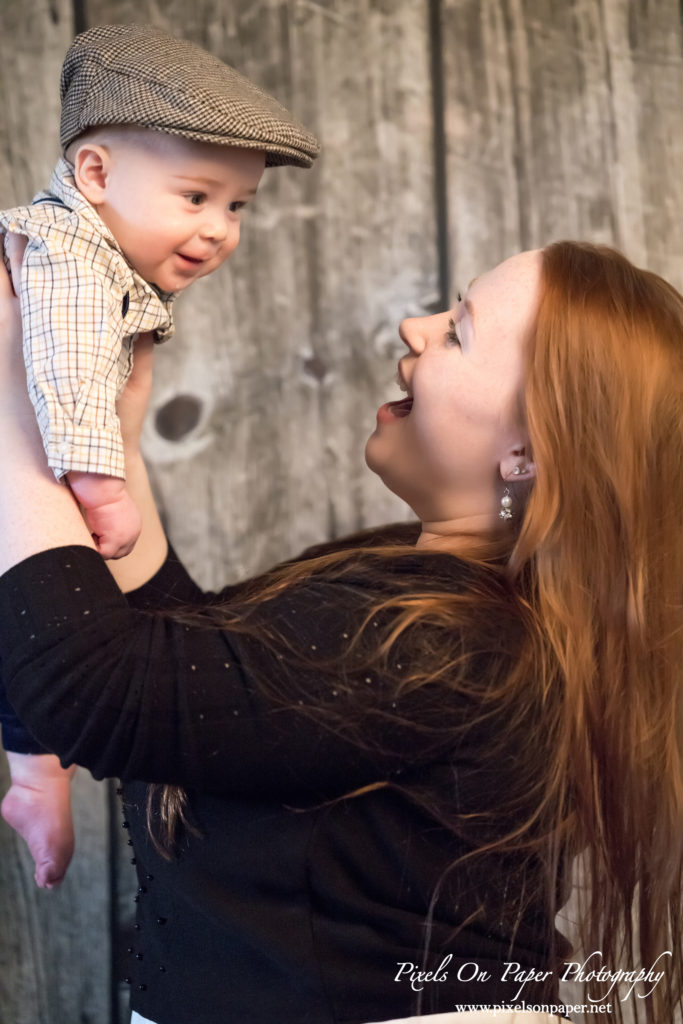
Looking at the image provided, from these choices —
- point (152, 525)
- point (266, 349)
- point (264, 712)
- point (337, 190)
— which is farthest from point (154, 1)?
point (264, 712)

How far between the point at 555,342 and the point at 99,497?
457 millimetres

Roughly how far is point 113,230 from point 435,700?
1.83 ft

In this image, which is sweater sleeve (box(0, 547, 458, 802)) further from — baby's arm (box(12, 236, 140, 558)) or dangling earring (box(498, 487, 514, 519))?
dangling earring (box(498, 487, 514, 519))

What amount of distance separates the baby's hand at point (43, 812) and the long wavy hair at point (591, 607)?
0.22 metres

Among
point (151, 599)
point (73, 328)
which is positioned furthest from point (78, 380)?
point (151, 599)

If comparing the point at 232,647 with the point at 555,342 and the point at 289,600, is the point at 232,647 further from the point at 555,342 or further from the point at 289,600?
the point at 555,342

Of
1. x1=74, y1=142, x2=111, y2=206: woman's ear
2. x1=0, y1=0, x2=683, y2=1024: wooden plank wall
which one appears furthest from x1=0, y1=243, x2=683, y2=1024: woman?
x1=0, y1=0, x2=683, y2=1024: wooden plank wall

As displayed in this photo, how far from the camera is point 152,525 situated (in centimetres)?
120

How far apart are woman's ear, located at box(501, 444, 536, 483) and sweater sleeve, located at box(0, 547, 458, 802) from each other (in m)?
0.29

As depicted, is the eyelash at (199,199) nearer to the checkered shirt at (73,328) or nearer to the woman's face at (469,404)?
the checkered shirt at (73,328)

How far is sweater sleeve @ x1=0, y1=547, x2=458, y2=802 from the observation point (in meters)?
0.78

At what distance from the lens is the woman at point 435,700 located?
81 centimetres

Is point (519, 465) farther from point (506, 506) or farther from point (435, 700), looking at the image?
point (435, 700)

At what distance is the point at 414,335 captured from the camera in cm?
110
